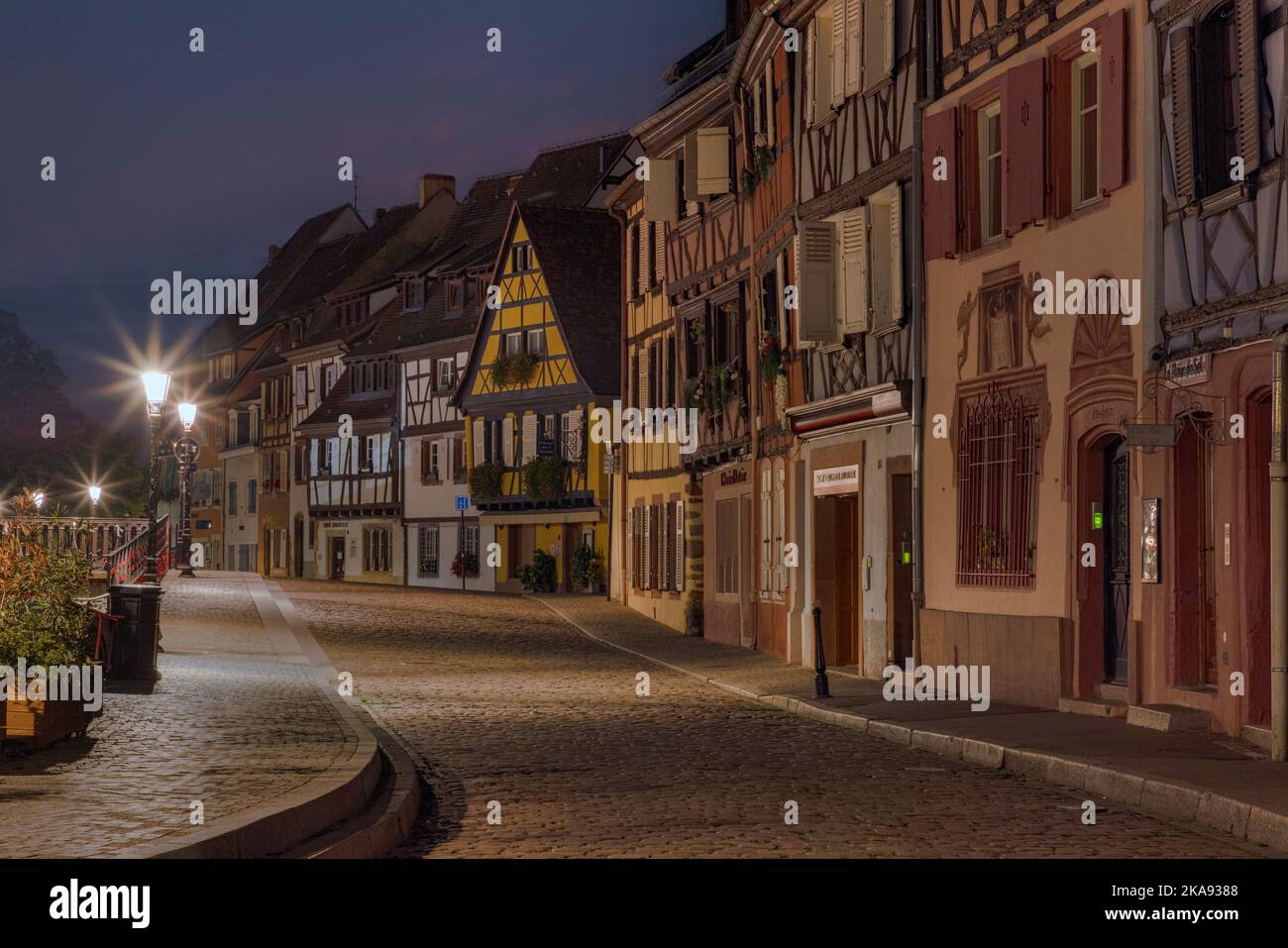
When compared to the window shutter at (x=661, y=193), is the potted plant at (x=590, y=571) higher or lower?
lower

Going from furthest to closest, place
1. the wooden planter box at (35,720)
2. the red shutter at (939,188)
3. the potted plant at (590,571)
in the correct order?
the potted plant at (590,571)
the red shutter at (939,188)
the wooden planter box at (35,720)

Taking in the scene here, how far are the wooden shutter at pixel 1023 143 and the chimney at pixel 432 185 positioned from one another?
5583 cm

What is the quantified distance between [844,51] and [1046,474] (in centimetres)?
754

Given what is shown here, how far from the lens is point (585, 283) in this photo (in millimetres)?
52812

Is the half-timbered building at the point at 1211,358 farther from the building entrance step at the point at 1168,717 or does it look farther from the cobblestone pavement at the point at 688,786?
the cobblestone pavement at the point at 688,786

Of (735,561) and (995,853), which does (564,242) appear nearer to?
(735,561)

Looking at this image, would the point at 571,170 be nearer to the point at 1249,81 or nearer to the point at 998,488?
the point at 998,488

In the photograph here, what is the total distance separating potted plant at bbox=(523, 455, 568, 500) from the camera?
52875mm

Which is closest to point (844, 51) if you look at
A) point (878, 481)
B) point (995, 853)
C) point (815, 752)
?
point (878, 481)

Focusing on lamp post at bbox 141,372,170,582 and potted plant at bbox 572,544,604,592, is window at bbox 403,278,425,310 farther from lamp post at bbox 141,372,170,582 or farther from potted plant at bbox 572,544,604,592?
lamp post at bbox 141,372,170,582

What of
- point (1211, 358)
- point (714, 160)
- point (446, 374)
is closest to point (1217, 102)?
point (1211, 358)

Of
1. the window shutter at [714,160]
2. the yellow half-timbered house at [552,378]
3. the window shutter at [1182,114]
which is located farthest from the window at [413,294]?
the window shutter at [1182,114]

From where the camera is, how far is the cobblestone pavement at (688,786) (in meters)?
10.0
